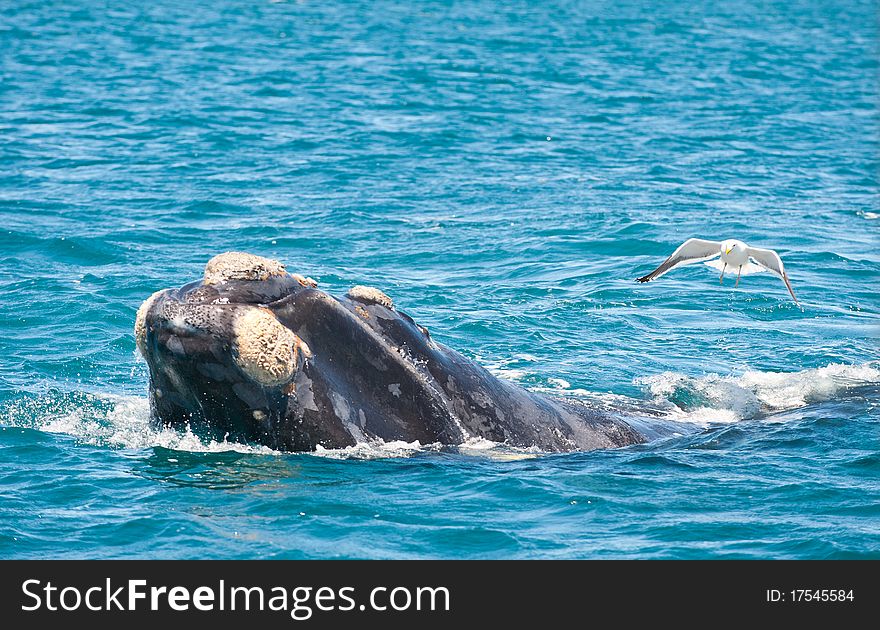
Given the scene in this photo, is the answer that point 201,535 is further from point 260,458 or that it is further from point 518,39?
point 518,39

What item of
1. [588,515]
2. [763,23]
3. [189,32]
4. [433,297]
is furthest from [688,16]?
[588,515]

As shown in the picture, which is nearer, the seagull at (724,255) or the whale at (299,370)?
the whale at (299,370)

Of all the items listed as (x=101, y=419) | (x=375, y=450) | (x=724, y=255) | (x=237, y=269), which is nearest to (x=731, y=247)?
(x=724, y=255)

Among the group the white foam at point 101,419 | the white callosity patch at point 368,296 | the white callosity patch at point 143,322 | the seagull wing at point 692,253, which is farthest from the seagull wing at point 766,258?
the white callosity patch at point 143,322

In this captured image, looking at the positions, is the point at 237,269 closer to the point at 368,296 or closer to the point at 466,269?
the point at 368,296

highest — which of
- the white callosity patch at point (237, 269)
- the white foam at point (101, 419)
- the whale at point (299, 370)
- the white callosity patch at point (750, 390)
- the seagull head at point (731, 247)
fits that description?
the white callosity patch at point (237, 269)

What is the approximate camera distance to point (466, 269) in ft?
67.7

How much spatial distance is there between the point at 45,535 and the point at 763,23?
234 feet

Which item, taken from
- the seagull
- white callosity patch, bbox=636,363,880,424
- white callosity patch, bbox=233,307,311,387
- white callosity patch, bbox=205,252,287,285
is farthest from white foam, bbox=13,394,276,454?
the seagull

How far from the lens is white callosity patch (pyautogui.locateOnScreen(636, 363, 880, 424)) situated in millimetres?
13297

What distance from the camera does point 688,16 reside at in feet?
261

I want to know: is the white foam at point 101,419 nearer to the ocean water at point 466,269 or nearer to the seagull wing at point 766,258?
the ocean water at point 466,269

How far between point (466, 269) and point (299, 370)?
11434 millimetres

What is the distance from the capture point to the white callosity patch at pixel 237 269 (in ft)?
30.6
